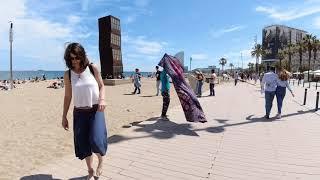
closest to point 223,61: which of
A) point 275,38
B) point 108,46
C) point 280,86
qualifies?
point 275,38

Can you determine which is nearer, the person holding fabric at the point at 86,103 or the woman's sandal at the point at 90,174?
the person holding fabric at the point at 86,103

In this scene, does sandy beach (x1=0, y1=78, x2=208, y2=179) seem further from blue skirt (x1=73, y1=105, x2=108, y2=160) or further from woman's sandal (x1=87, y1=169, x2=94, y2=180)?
blue skirt (x1=73, y1=105, x2=108, y2=160)

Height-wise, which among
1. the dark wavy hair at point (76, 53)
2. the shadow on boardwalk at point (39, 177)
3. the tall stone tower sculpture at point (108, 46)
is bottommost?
the shadow on boardwalk at point (39, 177)

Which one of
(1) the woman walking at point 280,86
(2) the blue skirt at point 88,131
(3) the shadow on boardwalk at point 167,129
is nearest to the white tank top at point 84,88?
(2) the blue skirt at point 88,131

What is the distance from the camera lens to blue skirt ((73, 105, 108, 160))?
5.12 m

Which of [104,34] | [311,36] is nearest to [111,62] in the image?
[104,34]

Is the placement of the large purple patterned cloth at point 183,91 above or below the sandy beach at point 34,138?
above

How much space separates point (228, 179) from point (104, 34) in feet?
122

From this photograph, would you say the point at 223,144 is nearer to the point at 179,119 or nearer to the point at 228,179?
the point at 228,179

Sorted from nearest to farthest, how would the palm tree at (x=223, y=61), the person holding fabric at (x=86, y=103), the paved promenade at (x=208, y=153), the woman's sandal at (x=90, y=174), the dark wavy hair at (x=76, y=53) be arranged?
the dark wavy hair at (x=76, y=53)
the person holding fabric at (x=86, y=103)
the woman's sandal at (x=90, y=174)
the paved promenade at (x=208, y=153)
the palm tree at (x=223, y=61)

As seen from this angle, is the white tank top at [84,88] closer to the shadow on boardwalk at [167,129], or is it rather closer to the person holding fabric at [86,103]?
the person holding fabric at [86,103]

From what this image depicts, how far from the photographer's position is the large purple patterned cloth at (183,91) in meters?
9.93

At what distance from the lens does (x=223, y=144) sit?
8.07m

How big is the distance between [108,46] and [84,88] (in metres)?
36.6
